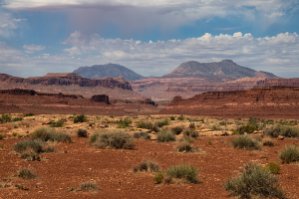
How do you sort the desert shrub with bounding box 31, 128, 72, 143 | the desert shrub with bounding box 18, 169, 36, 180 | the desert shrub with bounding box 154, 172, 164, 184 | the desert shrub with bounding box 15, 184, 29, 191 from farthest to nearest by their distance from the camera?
the desert shrub with bounding box 31, 128, 72, 143 < the desert shrub with bounding box 18, 169, 36, 180 < the desert shrub with bounding box 154, 172, 164, 184 < the desert shrub with bounding box 15, 184, 29, 191

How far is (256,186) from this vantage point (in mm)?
13391

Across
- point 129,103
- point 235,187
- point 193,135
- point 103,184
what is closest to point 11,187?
point 103,184

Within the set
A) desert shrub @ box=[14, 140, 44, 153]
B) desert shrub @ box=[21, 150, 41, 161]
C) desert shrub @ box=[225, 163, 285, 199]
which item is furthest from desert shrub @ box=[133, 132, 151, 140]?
desert shrub @ box=[225, 163, 285, 199]

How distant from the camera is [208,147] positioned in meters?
29.0

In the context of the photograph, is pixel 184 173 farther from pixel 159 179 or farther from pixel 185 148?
pixel 185 148

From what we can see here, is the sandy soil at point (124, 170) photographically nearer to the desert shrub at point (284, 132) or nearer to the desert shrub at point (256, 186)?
the desert shrub at point (256, 186)

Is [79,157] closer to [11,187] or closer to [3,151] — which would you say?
[3,151]

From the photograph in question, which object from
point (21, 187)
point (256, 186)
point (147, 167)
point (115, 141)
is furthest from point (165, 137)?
point (256, 186)

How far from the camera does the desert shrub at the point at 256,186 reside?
13312 mm

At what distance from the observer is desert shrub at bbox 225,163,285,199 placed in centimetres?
1331

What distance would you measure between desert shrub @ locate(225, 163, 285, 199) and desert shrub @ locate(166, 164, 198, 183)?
106 inches

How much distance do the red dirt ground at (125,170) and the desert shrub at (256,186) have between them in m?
0.71

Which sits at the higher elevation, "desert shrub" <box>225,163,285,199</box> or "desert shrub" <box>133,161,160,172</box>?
"desert shrub" <box>225,163,285,199</box>

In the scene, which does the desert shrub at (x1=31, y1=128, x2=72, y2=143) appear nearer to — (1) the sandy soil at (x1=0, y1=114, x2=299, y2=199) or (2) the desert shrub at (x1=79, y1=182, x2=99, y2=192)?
(1) the sandy soil at (x1=0, y1=114, x2=299, y2=199)
